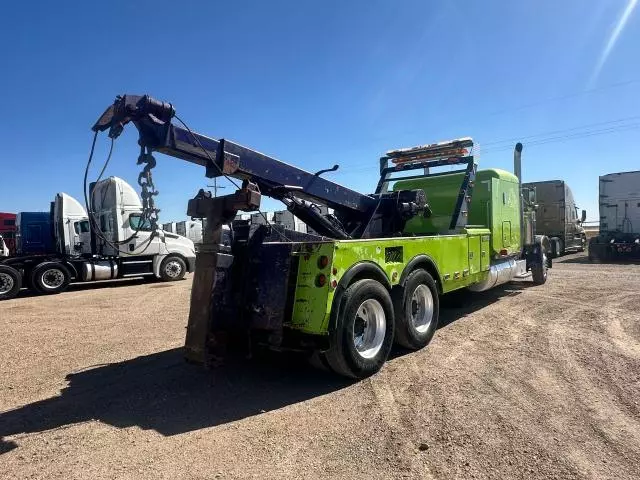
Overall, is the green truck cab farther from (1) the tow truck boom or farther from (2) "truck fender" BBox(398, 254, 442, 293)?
(1) the tow truck boom

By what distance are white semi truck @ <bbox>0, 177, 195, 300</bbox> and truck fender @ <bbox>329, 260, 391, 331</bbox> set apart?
400 inches

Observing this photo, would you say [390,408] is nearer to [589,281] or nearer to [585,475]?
[585,475]

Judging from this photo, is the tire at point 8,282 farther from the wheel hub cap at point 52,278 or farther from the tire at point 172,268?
the tire at point 172,268

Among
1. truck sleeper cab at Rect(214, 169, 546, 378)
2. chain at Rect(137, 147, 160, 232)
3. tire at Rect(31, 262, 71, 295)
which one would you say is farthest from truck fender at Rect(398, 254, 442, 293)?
tire at Rect(31, 262, 71, 295)

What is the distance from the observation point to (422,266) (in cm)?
650

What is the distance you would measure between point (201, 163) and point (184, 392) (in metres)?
2.45

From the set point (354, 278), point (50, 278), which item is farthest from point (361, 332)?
point (50, 278)

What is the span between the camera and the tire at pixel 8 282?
1399 cm

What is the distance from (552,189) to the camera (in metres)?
21.9

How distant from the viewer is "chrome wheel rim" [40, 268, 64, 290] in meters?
14.8

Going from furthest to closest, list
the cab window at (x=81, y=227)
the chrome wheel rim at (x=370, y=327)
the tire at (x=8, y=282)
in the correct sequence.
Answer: the cab window at (x=81, y=227)
the tire at (x=8, y=282)
the chrome wheel rim at (x=370, y=327)

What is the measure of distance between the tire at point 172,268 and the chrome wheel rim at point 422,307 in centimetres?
1296

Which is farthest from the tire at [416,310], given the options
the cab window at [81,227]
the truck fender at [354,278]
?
the cab window at [81,227]

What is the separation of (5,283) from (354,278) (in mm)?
13122
